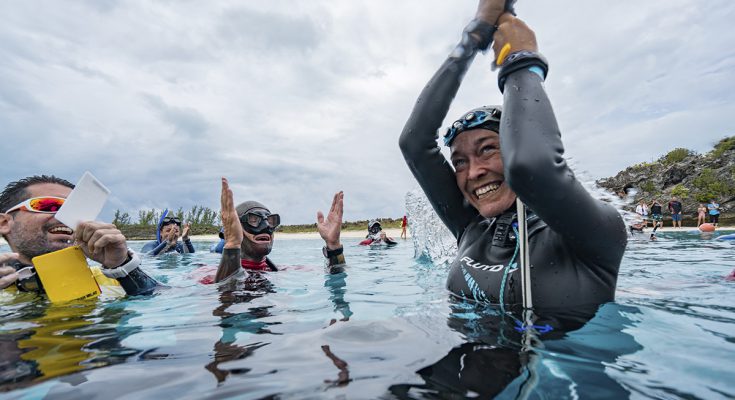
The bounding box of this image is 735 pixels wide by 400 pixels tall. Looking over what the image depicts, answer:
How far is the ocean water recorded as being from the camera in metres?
1.42

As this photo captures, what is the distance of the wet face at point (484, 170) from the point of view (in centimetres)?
239

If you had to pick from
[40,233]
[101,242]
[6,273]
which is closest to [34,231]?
[40,233]

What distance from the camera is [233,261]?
3859 mm

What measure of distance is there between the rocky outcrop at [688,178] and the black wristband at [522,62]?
2541 cm

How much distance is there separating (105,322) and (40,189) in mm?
1722

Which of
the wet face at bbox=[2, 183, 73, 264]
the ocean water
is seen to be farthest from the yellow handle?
the wet face at bbox=[2, 183, 73, 264]

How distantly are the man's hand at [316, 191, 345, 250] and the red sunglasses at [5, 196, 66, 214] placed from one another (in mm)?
2567

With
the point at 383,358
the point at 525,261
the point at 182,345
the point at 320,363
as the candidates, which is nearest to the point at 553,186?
the point at 525,261

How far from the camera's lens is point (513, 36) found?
2.04m

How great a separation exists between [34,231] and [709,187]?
114ft

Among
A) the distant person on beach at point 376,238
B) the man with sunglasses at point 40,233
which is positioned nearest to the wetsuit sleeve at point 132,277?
the man with sunglasses at point 40,233

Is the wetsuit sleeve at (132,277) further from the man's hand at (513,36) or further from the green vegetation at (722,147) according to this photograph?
the green vegetation at (722,147)

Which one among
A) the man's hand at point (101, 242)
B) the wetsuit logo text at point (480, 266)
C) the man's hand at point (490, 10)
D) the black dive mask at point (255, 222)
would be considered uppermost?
the man's hand at point (490, 10)

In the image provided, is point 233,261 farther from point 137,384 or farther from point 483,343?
point 483,343
